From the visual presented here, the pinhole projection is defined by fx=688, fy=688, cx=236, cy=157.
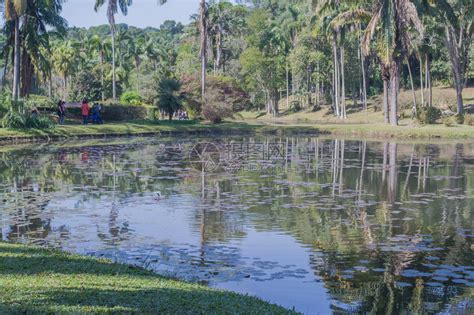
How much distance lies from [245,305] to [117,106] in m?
50.2

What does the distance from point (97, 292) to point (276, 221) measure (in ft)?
28.6

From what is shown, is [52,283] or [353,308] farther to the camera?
[353,308]

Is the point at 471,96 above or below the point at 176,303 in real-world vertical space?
above

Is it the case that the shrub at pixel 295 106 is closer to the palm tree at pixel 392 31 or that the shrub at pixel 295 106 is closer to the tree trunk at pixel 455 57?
the tree trunk at pixel 455 57

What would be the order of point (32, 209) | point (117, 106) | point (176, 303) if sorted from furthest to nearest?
point (117, 106)
point (32, 209)
point (176, 303)

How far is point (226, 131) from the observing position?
5531cm

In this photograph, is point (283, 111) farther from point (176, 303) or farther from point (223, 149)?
point (176, 303)

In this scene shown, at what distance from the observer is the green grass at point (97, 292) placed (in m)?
8.38

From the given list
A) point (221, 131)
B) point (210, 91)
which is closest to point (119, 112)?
point (210, 91)

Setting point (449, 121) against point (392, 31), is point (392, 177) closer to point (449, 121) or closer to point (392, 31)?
point (392, 31)

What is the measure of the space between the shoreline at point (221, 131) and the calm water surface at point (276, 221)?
1086cm

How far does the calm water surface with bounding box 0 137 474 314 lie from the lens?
11617 millimetres

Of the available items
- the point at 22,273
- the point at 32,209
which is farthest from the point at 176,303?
the point at 32,209

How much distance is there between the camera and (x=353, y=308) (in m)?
10.2
